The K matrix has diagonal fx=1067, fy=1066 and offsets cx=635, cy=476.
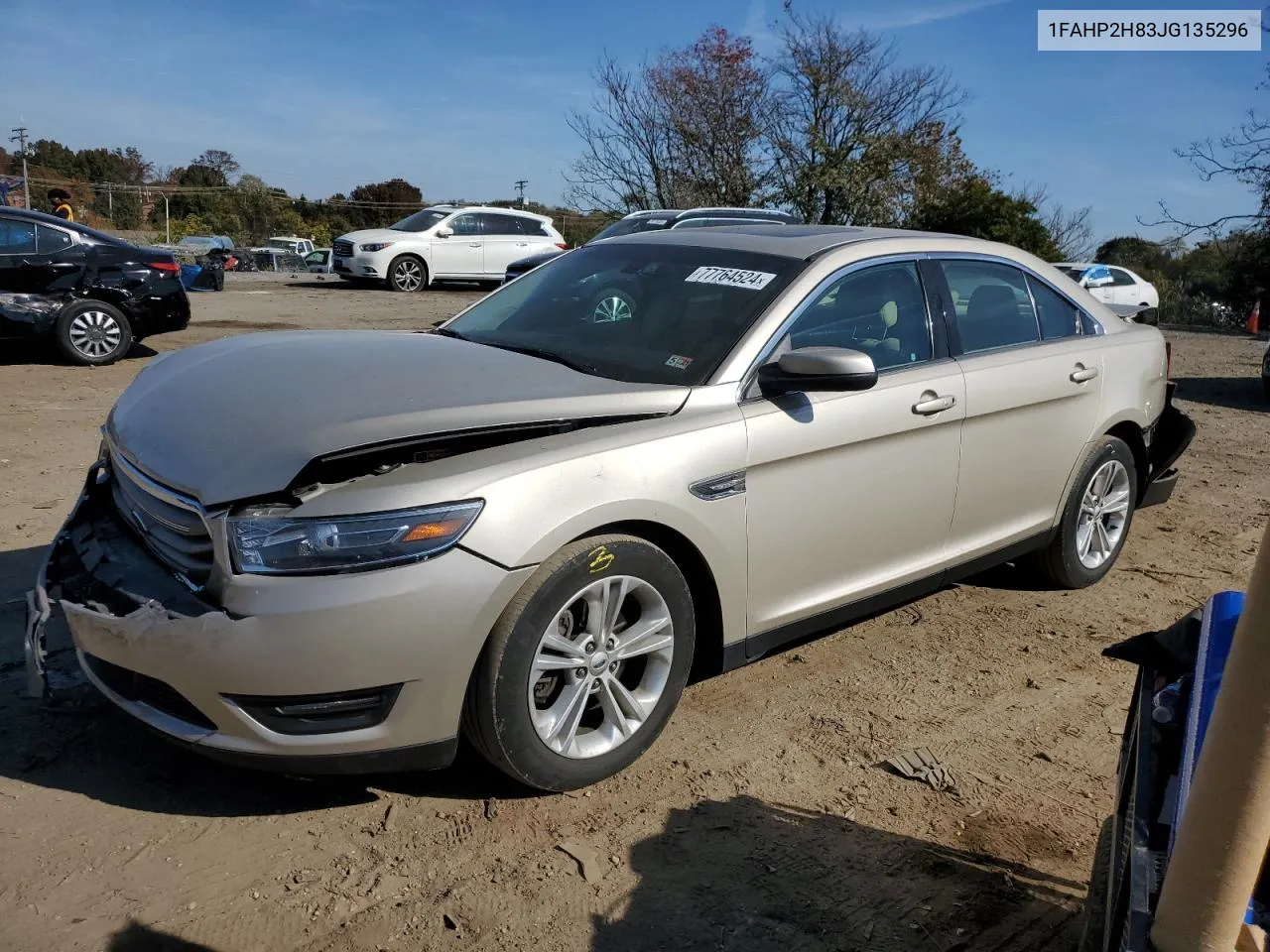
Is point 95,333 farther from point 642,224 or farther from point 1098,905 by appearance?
point 1098,905

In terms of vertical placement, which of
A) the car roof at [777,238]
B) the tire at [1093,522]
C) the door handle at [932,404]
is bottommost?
the tire at [1093,522]

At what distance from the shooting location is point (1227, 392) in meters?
12.8

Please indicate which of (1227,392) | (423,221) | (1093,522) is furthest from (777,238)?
(423,221)

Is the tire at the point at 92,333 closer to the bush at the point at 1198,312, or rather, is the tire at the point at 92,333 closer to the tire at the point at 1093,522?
the tire at the point at 1093,522

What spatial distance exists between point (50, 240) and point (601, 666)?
29.6 ft

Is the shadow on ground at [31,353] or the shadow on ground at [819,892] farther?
the shadow on ground at [31,353]

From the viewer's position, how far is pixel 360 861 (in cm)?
285

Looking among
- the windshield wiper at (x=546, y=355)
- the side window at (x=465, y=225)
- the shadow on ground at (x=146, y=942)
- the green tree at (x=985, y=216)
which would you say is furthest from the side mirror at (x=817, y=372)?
the green tree at (x=985, y=216)

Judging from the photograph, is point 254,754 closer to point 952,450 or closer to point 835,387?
point 835,387

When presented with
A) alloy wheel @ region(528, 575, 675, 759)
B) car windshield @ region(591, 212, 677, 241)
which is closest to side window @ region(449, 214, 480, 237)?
car windshield @ region(591, 212, 677, 241)

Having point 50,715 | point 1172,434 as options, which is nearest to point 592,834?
point 50,715

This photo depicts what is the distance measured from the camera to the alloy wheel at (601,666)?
3078mm

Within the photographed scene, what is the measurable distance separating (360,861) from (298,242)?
43973 mm

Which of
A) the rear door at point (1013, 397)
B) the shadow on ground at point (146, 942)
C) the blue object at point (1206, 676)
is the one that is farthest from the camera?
the rear door at point (1013, 397)
